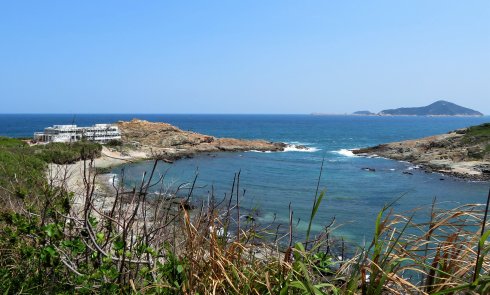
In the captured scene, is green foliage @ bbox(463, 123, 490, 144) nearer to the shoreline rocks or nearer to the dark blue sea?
the shoreline rocks

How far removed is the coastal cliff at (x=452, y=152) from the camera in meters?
39.4

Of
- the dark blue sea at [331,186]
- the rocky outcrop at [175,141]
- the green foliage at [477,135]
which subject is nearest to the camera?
the dark blue sea at [331,186]

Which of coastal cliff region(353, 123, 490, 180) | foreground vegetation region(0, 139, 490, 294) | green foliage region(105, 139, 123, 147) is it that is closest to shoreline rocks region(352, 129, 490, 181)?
coastal cliff region(353, 123, 490, 180)

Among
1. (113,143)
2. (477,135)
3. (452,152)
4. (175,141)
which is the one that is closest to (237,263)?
(452,152)

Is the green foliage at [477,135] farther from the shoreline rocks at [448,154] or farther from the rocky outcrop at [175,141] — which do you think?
the rocky outcrop at [175,141]

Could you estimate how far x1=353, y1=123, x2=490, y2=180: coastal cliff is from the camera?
3944 cm

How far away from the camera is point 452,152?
47438 mm

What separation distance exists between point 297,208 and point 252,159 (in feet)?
88.0

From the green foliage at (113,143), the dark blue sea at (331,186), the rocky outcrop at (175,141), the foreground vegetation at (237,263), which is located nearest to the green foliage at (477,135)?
the dark blue sea at (331,186)

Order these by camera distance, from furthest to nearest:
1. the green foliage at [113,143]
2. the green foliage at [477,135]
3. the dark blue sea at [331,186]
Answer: the green foliage at [113,143] → the green foliage at [477,135] → the dark blue sea at [331,186]

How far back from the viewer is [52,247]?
267cm

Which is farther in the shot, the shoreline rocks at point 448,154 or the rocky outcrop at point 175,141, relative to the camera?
the rocky outcrop at point 175,141

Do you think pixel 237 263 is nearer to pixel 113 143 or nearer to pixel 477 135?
pixel 113 143

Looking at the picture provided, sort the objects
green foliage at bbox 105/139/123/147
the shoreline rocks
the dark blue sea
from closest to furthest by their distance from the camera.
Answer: the dark blue sea < the shoreline rocks < green foliage at bbox 105/139/123/147
